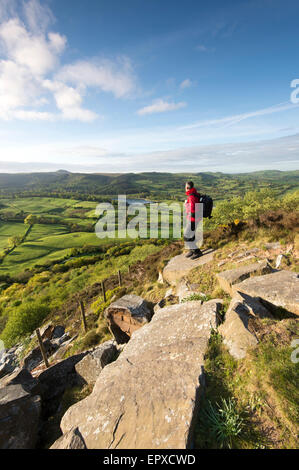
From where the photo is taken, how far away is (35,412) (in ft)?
15.1

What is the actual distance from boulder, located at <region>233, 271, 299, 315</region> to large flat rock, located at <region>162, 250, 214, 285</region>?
4.02 metres

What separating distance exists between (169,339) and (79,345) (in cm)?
763

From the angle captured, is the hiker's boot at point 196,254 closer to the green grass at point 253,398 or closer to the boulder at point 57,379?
the green grass at point 253,398

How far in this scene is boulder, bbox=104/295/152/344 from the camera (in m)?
8.16

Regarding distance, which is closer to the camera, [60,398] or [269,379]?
[269,379]

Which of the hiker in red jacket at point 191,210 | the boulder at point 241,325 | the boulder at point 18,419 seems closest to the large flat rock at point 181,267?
the hiker in red jacket at point 191,210

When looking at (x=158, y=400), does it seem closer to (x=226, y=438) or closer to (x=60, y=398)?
(x=226, y=438)

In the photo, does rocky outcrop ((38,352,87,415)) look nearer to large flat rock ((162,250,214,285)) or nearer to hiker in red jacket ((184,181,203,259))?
large flat rock ((162,250,214,285))

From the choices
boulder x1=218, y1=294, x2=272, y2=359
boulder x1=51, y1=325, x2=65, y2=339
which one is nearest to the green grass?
boulder x1=218, y1=294, x2=272, y2=359

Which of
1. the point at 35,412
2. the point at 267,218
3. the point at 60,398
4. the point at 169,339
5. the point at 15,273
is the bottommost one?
the point at 15,273

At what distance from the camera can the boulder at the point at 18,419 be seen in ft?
13.3

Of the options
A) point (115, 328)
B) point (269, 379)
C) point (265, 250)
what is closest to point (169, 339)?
point (269, 379)

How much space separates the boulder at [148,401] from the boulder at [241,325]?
0.54m
